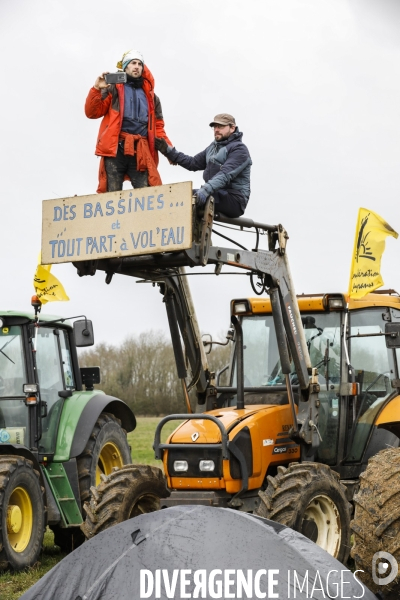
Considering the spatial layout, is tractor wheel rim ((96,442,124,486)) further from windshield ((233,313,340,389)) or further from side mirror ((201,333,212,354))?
windshield ((233,313,340,389))

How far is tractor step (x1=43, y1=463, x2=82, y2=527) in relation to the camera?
9484mm

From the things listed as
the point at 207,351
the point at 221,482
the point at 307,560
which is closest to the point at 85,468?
the point at 207,351

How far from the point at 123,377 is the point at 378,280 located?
82.8 ft

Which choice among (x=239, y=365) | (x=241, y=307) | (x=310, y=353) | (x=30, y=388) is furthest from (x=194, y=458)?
(x=30, y=388)

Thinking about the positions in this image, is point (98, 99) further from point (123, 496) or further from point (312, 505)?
point (312, 505)

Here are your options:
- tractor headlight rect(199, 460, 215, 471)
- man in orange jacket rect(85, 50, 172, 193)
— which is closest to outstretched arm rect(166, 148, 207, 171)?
man in orange jacket rect(85, 50, 172, 193)

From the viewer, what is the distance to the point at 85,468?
9.70 metres

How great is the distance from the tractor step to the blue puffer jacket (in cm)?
345

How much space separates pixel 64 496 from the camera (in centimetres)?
955

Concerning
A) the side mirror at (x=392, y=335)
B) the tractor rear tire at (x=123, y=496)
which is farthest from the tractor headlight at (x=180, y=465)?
the side mirror at (x=392, y=335)

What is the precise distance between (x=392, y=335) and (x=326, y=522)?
170 cm

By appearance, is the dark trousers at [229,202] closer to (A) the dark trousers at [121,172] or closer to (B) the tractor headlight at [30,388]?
(A) the dark trousers at [121,172]

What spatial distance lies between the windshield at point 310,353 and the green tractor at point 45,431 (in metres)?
1.89

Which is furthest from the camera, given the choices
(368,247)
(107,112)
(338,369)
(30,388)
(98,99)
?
(30,388)
